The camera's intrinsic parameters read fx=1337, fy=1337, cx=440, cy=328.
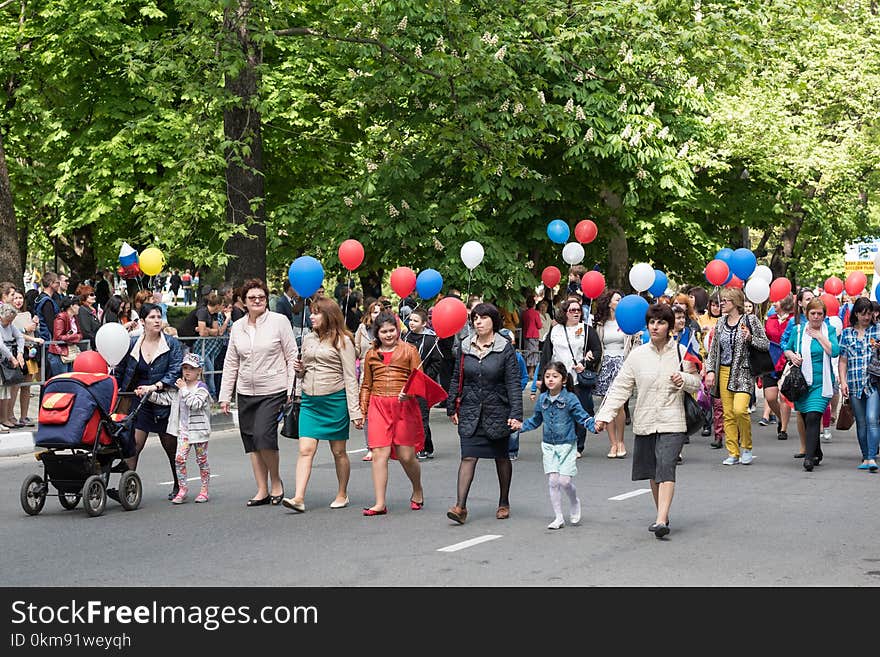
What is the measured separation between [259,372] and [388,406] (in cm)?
115

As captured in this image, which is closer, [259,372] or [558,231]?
[259,372]

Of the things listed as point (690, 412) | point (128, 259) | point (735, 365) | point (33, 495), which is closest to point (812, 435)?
point (735, 365)

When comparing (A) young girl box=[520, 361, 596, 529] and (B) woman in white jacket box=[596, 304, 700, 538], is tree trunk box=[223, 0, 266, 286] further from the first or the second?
(B) woman in white jacket box=[596, 304, 700, 538]

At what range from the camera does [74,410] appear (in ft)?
35.2

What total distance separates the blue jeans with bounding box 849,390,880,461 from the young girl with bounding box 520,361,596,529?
4.62m

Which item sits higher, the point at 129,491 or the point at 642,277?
the point at 642,277

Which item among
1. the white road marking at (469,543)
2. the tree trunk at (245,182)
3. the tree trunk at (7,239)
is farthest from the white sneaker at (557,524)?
the tree trunk at (7,239)

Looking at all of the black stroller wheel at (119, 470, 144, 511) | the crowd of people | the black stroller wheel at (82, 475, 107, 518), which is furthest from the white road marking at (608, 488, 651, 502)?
the black stroller wheel at (82, 475, 107, 518)

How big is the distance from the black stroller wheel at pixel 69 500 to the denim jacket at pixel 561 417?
12.6 feet

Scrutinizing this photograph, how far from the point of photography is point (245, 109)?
21625 mm

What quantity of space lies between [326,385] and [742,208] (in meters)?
23.2

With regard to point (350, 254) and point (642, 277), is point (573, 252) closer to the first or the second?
point (642, 277)

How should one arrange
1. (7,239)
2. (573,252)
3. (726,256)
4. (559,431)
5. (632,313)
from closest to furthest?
(559,431) < (632,313) < (726,256) < (7,239) < (573,252)

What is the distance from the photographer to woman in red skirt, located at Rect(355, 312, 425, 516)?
10.9 meters
